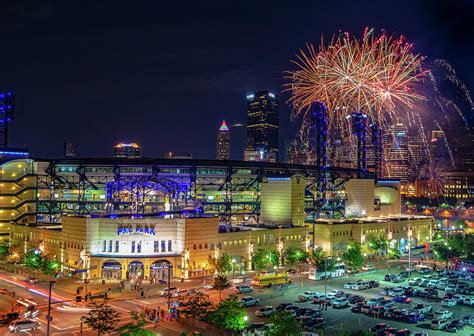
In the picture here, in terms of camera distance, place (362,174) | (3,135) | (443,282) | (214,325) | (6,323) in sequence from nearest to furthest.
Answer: (214,325) < (6,323) < (443,282) < (3,135) < (362,174)

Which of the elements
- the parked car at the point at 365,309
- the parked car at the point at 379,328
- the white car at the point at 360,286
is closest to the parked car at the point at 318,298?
the parked car at the point at 365,309

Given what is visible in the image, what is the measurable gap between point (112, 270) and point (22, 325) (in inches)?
1058

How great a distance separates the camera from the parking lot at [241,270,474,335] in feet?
174

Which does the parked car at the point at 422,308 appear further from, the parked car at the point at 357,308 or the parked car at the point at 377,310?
the parked car at the point at 357,308

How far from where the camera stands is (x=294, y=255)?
90.9m

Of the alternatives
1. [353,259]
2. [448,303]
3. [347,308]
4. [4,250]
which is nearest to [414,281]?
[353,259]

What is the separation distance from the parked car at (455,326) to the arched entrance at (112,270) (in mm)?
45858

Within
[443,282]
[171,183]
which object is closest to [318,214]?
[171,183]

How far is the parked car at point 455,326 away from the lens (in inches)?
2079

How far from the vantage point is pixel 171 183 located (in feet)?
344

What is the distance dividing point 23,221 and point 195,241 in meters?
45.0

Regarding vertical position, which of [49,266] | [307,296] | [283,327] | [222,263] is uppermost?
[283,327]

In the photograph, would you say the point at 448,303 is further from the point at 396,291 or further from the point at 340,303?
the point at 340,303

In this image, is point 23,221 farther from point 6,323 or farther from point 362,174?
point 362,174
